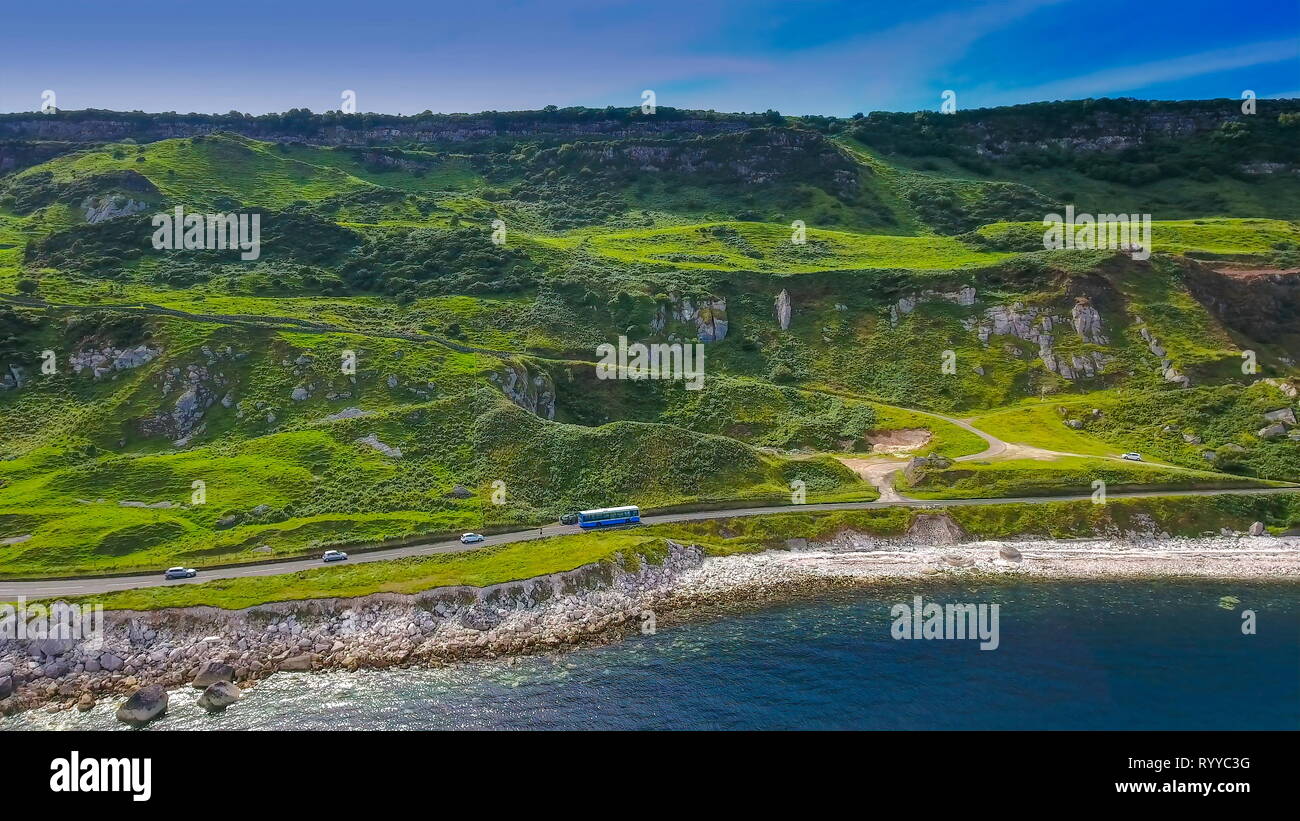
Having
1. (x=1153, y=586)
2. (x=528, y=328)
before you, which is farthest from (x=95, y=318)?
(x=1153, y=586)

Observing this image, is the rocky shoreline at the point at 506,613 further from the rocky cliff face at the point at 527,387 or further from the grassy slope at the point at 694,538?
the rocky cliff face at the point at 527,387

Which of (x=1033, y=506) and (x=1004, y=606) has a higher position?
(x=1033, y=506)

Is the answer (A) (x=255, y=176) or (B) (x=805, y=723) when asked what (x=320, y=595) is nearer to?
(B) (x=805, y=723)

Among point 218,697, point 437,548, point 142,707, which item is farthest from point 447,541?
point 142,707

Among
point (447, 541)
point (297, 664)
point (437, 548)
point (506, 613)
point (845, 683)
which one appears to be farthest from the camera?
point (447, 541)

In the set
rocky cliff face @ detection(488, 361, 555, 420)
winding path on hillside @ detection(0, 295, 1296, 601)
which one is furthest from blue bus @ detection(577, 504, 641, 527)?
rocky cliff face @ detection(488, 361, 555, 420)

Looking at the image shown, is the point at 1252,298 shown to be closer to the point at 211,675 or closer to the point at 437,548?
the point at 437,548
